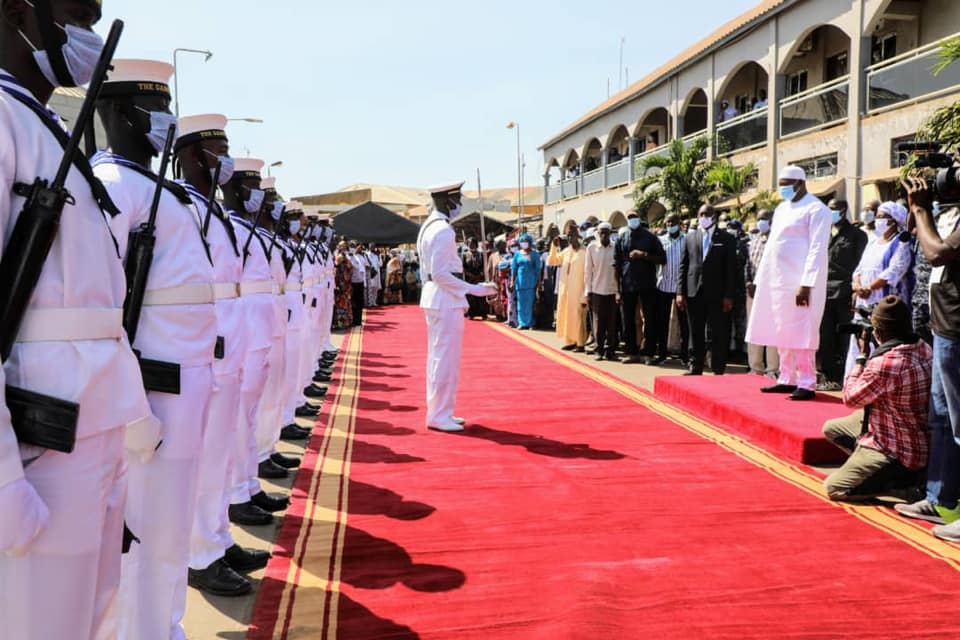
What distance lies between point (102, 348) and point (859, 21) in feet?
52.9

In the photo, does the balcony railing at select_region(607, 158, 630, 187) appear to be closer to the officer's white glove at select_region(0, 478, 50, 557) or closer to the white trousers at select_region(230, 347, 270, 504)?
the white trousers at select_region(230, 347, 270, 504)

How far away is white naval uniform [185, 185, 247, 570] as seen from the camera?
10.7 feet

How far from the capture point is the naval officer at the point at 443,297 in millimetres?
5996

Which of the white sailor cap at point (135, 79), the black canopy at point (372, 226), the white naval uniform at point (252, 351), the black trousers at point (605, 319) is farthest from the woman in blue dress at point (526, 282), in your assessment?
the white sailor cap at point (135, 79)

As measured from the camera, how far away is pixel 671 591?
10.4 feet

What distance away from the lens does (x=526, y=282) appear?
15391 millimetres

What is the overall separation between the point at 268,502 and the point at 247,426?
1.61ft

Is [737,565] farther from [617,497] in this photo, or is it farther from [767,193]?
[767,193]

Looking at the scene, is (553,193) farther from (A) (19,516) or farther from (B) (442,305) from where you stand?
(A) (19,516)

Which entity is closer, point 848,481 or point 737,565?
point 737,565

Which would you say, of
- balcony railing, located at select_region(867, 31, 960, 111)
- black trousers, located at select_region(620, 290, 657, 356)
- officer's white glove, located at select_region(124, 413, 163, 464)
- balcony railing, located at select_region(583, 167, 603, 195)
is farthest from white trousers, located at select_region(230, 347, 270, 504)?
balcony railing, located at select_region(583, 167, 603, 195)

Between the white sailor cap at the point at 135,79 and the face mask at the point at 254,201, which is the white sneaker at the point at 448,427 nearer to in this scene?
the face mask at the point at 254,201

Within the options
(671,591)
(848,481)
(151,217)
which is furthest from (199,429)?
(848,481)

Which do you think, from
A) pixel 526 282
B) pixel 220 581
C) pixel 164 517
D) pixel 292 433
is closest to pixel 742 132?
pixel 526 282
